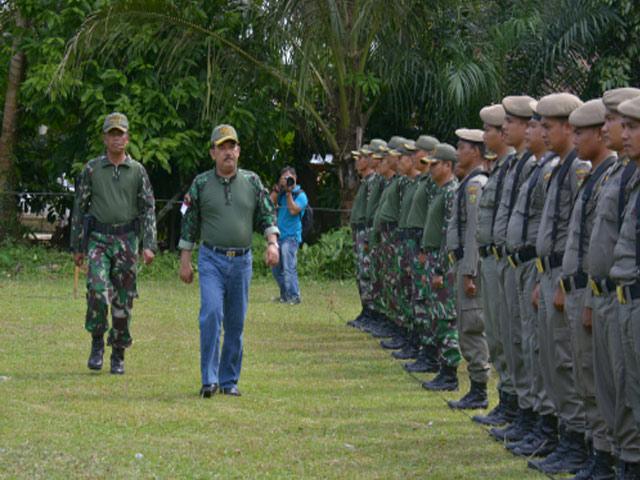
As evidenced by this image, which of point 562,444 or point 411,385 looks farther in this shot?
point 411,385

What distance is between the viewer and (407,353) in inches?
588

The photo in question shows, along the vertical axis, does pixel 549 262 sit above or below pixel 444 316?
above

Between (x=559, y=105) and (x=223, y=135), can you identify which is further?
(x=223, y=135)

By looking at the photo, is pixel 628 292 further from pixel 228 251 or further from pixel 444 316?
pixel 444 316

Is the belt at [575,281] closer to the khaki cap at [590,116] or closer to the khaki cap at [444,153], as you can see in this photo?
the khaki cap at [590,116]

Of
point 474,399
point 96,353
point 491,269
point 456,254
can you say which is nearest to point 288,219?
point 96,353

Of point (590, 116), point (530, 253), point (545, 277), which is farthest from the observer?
point (530, 253)

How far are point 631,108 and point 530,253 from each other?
224 cm

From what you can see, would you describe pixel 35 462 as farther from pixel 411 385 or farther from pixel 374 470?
pixel 411 385

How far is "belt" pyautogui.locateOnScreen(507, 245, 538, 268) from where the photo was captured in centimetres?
934

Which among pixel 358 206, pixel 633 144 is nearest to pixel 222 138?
pixel 633 144

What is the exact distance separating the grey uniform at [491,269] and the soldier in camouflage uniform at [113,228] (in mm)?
3613

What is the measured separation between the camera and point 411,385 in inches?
503

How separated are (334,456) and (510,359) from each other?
1445 millimetres
